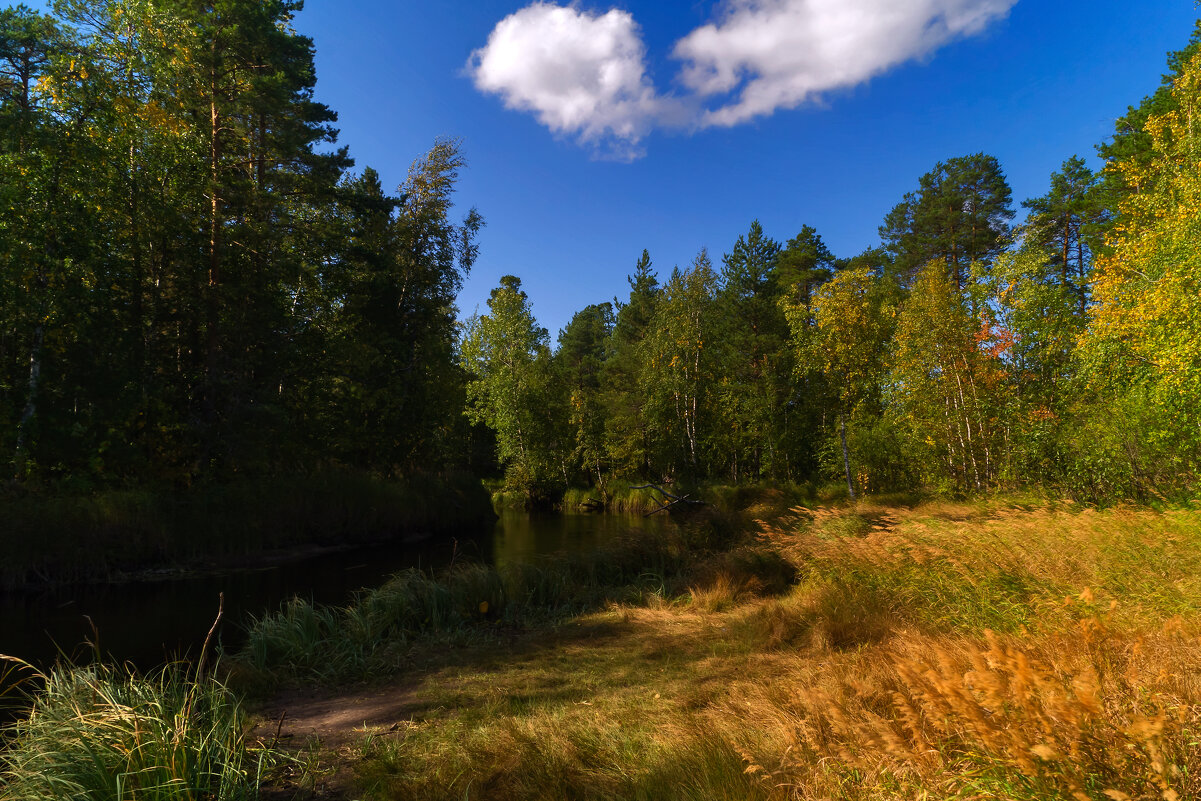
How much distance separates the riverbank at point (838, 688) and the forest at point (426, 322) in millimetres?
8752

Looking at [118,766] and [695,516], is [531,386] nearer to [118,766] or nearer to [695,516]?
[695,516]

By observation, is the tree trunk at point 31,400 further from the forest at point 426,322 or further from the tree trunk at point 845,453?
the tree trunk at point 845,453

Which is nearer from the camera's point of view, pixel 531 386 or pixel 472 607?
pixel 472 607

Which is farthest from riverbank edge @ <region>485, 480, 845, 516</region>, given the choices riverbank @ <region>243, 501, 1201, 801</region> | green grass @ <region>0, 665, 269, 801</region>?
green grass @ <region>0, 665, 269, 801</region>

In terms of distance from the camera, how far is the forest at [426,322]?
1377 cm

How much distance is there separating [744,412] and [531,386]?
12579 mm

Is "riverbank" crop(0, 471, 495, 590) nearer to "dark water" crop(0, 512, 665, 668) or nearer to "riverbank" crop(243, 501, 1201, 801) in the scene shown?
A: "dark water" crop(0, 512, 665, 668)

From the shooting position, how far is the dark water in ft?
29.5

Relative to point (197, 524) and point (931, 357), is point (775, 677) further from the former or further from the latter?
point (931, 357)

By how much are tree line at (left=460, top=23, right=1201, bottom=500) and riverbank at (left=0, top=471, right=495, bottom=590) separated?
1218 cm

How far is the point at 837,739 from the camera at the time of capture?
132 inches

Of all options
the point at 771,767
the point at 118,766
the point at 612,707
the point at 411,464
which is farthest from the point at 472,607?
the point at 411,464

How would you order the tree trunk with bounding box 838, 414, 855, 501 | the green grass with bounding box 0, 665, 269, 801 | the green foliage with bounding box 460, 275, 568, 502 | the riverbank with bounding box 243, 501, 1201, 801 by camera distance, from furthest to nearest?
the green foliage with bounding box 460, 275, 568, 502 → the tree trunk with bounding box 838, 414, 855, 501 → the green grass with bounding box 0, 665, 269, 801 → the riverbank with bounding box 243, 501, 1201, 801

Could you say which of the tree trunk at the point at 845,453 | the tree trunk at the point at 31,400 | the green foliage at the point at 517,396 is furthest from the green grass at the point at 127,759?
the green foliage at the point at 517,396
